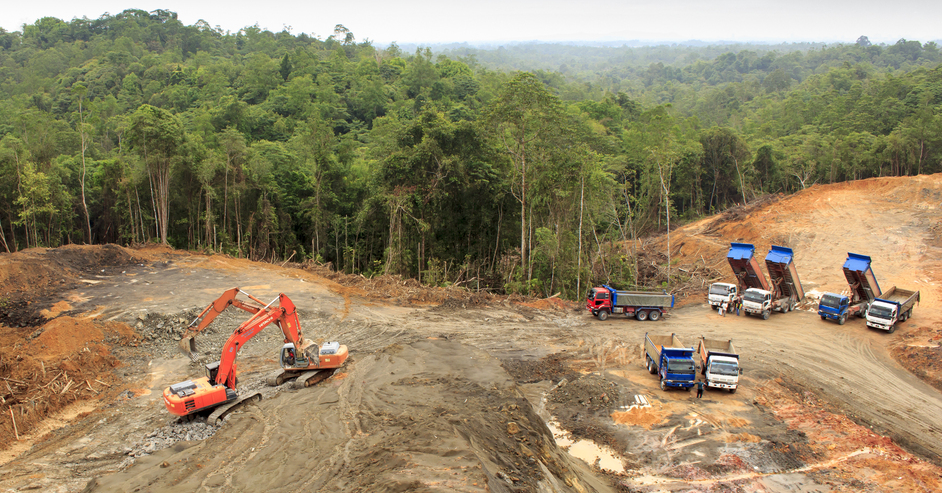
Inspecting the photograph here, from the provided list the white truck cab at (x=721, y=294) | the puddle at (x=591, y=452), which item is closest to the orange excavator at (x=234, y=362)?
the puddle at (x=591, y=452)

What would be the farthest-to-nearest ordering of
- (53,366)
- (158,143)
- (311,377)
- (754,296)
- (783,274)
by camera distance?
(158,143) < (783,274) < (754,296) < (53,366) < (311,377)

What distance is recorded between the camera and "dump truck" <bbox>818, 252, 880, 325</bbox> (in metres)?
23.6

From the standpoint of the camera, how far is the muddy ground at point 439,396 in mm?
11312

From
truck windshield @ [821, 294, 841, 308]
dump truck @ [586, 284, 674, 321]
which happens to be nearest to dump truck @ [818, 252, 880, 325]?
truck windshield @ [821, 294, 841, 308]

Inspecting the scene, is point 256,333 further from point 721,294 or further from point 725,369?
point 721,294

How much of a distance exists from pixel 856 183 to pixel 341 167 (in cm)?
4113

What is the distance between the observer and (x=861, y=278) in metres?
24.0

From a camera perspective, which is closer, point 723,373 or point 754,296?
point 723,373

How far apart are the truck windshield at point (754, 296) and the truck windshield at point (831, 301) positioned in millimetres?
2683

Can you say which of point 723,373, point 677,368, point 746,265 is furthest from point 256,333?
point 746,265

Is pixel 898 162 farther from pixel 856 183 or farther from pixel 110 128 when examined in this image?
pixel 110 128

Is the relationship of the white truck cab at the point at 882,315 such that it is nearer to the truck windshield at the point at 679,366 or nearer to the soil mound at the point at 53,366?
the truck windshield at the point at 679,366

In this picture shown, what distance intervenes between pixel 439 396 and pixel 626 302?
12.7 metres

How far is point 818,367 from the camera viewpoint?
19.5 metres
